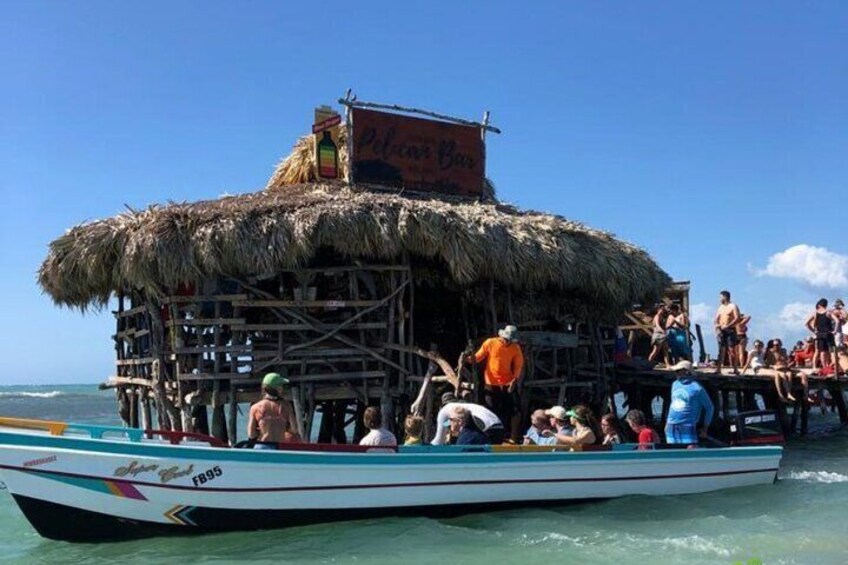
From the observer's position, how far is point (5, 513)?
1022cm

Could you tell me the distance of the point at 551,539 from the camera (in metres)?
7.52

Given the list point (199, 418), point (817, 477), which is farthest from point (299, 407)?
point (817, 477)

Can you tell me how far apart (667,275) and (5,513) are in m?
10.9

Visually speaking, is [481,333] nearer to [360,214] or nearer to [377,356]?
[377,356]

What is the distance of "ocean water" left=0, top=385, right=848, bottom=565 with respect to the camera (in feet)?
22.9

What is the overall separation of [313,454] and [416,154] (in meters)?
6.89

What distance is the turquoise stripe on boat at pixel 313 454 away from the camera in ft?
24.0

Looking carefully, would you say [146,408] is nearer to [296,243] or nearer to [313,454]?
[296,243]

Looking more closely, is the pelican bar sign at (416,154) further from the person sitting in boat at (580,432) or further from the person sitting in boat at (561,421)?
the person sitting in boat at (580,432)

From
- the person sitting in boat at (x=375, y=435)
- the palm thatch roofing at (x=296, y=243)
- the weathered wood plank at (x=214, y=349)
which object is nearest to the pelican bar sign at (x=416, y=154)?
the palm thatch roofing at (x=296, y=243)

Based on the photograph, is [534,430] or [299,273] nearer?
[534,430]

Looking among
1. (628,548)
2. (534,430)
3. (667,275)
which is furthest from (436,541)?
(667,275)

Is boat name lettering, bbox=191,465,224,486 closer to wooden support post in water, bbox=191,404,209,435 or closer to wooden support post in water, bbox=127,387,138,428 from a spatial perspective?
wooden support post in water, bbox=191,404,209,435

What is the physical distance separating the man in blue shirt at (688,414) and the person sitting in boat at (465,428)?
260cm
